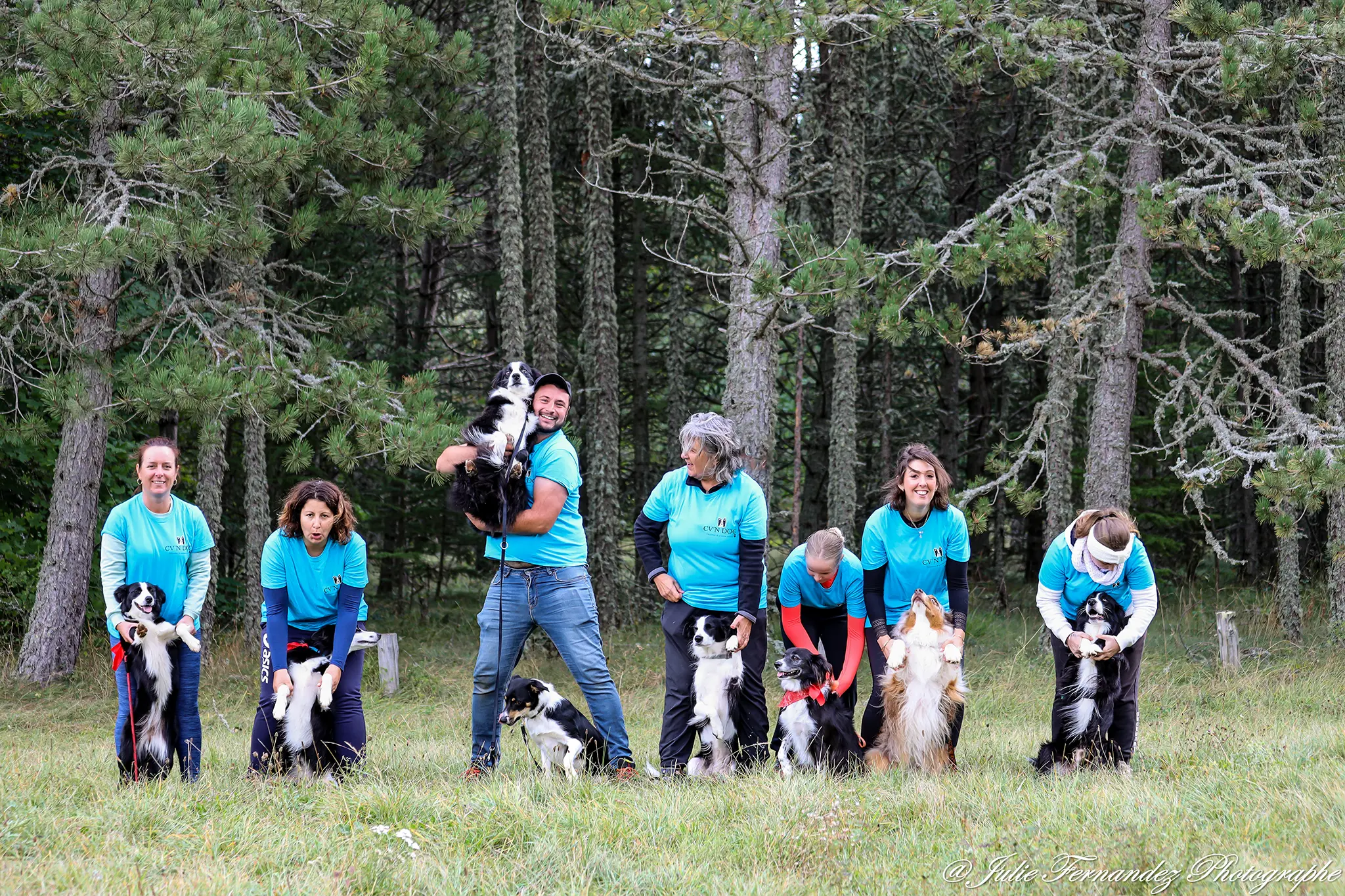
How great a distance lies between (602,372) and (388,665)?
5.16 meters

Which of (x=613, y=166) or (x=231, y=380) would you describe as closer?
(x=231, y=380)

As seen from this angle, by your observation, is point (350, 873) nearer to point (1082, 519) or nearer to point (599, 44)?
point (1082, 519)

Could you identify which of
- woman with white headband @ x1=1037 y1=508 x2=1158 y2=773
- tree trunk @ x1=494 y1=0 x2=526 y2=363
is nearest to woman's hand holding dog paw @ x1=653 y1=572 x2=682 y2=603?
woman with white headband @ x1=1037 y1=508 x2=1158 y2=773

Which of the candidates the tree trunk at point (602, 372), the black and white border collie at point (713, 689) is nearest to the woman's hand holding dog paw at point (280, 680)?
the black and white border collie at point (713, 689)

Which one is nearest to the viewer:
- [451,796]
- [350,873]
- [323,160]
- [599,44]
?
[350,873]

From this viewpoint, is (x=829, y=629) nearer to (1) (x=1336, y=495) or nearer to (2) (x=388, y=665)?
(2) (x=388, y=665)

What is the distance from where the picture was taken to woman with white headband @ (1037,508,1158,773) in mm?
5699

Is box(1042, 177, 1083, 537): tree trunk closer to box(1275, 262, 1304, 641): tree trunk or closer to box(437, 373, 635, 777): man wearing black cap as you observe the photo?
box(1275, 262, 1304, 641): tree trunk

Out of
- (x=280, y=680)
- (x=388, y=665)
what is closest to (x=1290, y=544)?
(x=388, y=665)

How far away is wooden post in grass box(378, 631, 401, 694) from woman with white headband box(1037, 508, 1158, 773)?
7755 mm

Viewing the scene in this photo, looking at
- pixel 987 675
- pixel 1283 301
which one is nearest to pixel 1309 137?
pixel 1283 301

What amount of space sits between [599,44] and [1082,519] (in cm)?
1003

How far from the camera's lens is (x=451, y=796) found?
16.4 feet

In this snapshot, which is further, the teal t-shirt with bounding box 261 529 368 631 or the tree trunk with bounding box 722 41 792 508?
the tree trunk with bounding box 722 41 792 508
